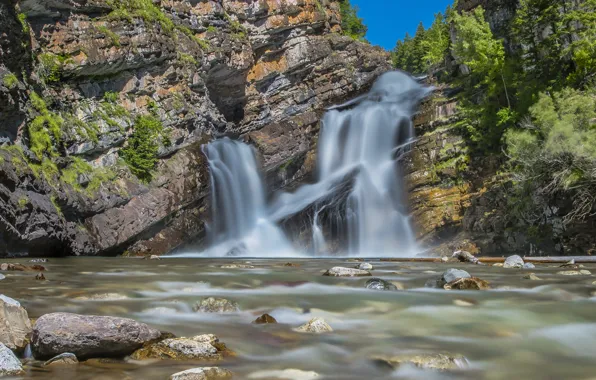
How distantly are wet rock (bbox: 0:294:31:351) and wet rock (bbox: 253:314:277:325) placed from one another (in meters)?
2.75

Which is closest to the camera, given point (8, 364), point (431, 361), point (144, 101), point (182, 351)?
point (8, 364)

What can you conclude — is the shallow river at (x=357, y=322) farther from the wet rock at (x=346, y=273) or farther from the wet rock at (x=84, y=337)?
the wet rock at (x=346, y=273)

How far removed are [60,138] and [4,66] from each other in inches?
188

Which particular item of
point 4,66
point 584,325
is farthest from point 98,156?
point 584,325

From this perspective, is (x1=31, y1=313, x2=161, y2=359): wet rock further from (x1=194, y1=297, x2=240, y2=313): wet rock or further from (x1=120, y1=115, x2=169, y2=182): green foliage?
(x1=120, y1=115, x2=169, y2=182): green foliage

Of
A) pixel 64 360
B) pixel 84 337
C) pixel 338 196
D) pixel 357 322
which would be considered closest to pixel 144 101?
pixel 338 196

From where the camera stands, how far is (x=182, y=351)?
4574mm

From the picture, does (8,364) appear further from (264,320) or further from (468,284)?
(468,284)

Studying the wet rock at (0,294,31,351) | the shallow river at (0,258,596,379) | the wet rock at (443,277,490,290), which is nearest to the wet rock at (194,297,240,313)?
the shallow river at (0,258,596,379)

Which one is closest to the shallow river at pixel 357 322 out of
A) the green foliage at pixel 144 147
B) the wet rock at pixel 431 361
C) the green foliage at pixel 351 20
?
the wet rock at pixel 431 361

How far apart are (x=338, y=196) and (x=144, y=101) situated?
14829 millimetres

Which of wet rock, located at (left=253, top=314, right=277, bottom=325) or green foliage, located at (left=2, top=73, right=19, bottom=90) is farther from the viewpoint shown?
green foliage, located at (left=2, top=73, right=19, bottom=90)

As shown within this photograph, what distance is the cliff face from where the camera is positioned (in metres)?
22.1

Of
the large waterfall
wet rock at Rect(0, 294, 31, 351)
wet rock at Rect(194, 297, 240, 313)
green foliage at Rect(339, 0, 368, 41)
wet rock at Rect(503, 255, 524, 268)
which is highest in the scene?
green foliage at Rect(339, 0, 368, 41)
